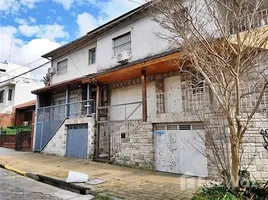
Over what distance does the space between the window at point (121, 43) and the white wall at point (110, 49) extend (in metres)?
0.25

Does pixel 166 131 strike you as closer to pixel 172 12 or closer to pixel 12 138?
pixel 172 12

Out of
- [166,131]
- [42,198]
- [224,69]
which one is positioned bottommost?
[42,198]

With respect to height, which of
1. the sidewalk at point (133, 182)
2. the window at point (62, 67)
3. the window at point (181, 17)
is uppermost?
the window at point (62, 67)

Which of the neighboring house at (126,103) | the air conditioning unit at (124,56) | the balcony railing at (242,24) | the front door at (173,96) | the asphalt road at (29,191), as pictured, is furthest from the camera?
the air conditioning unit at (124,56)

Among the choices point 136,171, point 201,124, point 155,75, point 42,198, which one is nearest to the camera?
point 42,198

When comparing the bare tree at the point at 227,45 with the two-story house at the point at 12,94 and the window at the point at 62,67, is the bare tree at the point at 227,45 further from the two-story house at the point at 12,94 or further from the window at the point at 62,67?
the two-story house at the point at 12,94

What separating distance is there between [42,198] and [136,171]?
4.54m

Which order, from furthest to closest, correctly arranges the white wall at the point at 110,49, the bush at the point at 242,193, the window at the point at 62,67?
the window at the point at 62,67, the white wall at the point at 110,49, the bush at the point at 242,193

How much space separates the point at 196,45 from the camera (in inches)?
205

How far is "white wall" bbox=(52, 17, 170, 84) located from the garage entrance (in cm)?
408

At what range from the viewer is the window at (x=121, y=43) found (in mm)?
14297

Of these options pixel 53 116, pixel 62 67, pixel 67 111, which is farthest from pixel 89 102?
pixel 62 67

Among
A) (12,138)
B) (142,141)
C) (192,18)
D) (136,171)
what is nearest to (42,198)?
(136,171)

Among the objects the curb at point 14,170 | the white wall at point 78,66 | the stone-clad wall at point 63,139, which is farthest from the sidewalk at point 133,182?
the white wall at point 78,66
